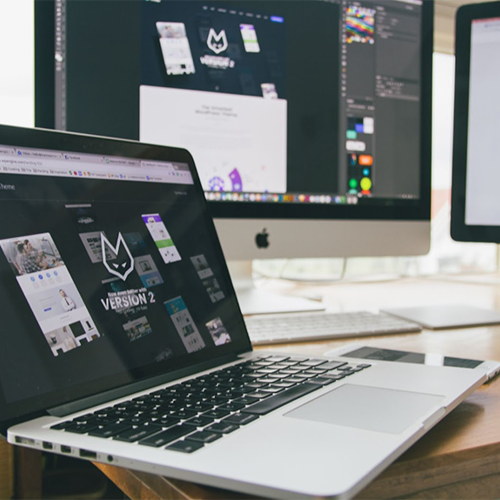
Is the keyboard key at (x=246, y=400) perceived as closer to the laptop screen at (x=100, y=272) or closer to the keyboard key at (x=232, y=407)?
the keyboard key at (x=232, y=407)

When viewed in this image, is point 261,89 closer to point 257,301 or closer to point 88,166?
point 257,301

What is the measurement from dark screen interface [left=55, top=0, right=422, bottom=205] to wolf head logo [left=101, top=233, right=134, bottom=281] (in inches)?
15.0

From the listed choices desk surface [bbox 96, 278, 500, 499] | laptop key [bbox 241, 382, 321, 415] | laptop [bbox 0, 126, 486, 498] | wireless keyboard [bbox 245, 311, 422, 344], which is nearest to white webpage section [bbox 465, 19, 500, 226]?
wireless keyboard [bbox 245, 311, 422, 344]

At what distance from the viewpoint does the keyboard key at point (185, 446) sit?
0.33 metres

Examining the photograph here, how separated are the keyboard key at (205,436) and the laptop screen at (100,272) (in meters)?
0.13

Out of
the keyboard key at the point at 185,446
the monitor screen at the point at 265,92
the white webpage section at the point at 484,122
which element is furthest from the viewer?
the white webpage section at the point at 484,122

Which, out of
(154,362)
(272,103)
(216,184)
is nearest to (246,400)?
(154,362)

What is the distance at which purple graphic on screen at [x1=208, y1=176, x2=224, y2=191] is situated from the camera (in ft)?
Answer: 3.11

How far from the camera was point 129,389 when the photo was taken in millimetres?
480

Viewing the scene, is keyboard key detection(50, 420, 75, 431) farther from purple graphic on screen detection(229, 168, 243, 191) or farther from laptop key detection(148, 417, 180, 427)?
purple graphic on screen detection(229, 168, 243, 191)

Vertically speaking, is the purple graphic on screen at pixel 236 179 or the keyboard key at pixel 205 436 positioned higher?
the purple graphic on screen at pixel 236 179

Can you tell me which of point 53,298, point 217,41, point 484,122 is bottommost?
point 53,298

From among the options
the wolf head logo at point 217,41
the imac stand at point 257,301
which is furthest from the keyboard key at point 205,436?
the wolf head logo at point 217,41

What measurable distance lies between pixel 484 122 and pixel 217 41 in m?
0.49
